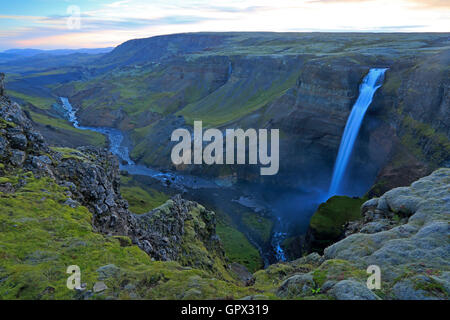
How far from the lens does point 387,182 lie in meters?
55.7

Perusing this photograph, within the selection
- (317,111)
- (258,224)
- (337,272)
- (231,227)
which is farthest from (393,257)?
(317,111)

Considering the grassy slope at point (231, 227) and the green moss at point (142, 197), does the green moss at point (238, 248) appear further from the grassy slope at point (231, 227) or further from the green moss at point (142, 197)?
the green moss at point (142, 197)

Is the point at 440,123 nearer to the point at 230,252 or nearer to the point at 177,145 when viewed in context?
the point at 230,252

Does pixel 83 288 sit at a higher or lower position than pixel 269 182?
higher

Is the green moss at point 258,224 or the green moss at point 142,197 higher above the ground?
the green moss at point 142,197

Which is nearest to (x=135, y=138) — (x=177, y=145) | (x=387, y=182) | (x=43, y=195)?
(x=177, y=145)

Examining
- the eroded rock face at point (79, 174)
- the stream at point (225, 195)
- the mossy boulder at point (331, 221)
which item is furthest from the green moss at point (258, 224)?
the eroded rock face at point (79, 174)

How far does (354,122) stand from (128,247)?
64079 mm

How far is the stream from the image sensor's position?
5709 centimetres

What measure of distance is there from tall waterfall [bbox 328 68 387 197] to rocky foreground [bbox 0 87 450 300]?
45997mm

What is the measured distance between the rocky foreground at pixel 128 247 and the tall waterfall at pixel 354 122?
1811 inches

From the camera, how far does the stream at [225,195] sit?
5709 cm

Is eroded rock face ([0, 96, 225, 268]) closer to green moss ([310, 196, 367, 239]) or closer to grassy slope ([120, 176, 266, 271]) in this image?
grassy slope ([120, 176, 266, 271])
